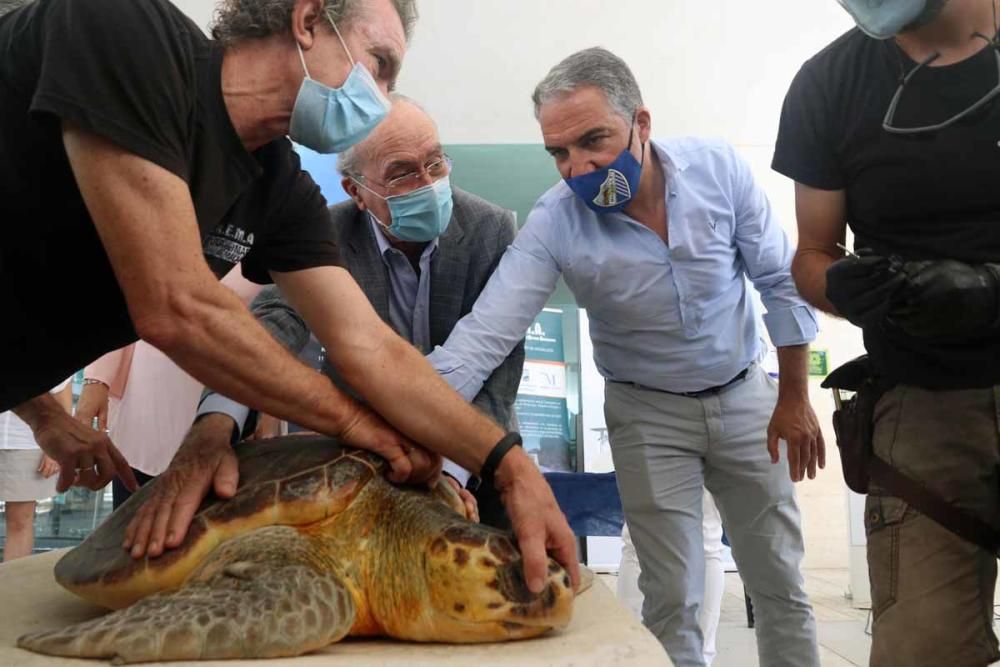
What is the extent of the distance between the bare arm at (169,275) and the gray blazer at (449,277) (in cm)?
68

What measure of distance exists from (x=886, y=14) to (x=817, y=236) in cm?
34

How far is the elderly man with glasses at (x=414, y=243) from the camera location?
180 centimetres

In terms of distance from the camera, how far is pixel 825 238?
136 centimetres

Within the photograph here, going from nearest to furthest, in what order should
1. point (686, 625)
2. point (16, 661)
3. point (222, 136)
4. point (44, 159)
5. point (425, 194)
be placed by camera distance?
1. point (16, 661)
2. point (44, 159)
3. point (222, 136)
4. point (686, 625)
5. point (425, 194)

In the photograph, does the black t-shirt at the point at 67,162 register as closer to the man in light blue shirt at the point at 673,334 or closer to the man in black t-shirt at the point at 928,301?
the man in light blue shirt at the point at 673,334

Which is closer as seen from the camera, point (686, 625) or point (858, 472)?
point (858, 472)

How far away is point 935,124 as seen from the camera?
1183 millimetres

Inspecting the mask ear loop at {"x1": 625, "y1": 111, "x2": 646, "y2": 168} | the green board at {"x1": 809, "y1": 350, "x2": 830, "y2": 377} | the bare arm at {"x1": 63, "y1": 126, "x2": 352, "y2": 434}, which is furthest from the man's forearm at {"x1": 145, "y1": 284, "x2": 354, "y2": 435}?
the green board at {"x1": 809, "y1": 350, "x2": 830, "y2": 377}

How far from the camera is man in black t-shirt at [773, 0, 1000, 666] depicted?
109 cm

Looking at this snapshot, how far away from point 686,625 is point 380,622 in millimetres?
851

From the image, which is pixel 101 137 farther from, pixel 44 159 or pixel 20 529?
pixel 20 529

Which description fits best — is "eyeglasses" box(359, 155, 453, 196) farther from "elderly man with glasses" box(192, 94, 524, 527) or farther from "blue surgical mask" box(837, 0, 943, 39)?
"blue surgical mask" box(837, 0, 943, 39)

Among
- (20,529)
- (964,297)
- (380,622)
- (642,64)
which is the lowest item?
(20,529)

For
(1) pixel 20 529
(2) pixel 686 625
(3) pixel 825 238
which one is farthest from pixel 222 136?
(1) pixel 20 529
